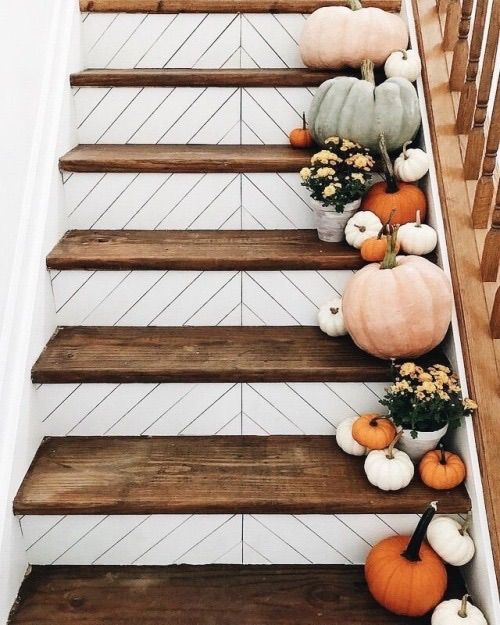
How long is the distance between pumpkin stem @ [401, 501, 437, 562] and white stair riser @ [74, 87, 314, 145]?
1225 millimetres

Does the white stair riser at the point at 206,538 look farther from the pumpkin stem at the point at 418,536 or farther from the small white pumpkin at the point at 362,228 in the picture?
the small white pumpkin at the point at 362,228

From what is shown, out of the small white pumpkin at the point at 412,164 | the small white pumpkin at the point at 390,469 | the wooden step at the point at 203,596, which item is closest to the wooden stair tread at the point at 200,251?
the small white pumpkin at the point at 412,164

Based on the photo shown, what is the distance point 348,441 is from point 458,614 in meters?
0.44

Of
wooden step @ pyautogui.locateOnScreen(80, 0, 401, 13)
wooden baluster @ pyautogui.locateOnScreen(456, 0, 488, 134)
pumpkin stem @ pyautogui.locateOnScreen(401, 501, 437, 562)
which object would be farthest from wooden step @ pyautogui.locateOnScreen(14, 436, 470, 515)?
wooden step @ pyautogui.locateOnScreen(80, 0, 401, 13)

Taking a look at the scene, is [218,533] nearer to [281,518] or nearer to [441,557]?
[281,518]

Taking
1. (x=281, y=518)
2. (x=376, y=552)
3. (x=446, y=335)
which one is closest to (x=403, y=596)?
(x=376, y=552)

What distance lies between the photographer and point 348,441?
64.0 inches

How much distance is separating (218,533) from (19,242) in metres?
0.86

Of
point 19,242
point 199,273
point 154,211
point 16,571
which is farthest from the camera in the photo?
point 154,211

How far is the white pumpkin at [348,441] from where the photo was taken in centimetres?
162

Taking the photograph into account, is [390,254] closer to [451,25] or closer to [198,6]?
[451,25]

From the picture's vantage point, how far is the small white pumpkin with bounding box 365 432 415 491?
Answer: 1512 millimetres

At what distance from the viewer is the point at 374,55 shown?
205cm

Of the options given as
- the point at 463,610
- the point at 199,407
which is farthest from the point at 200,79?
the point at 463,610
